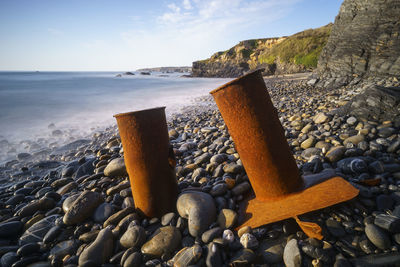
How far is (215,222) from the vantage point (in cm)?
187

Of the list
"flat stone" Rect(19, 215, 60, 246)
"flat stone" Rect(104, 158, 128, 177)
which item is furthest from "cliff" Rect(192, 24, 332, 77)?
"flat stone" Rect(19, 215, 60, 246)

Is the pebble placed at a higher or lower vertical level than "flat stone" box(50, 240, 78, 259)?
higher

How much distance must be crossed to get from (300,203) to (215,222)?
Result: 788mm

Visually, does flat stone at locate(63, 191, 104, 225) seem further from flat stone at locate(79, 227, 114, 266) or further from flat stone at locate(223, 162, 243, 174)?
flat stone at locate(223, 162, 243, 174)

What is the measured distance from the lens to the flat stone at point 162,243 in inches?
65.2

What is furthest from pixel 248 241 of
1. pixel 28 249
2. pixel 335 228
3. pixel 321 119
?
pixel 321 119

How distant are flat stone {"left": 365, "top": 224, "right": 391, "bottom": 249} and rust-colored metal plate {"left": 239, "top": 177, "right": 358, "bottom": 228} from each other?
228 millimetres

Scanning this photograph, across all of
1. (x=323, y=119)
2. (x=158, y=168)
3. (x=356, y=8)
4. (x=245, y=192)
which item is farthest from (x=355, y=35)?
(x=158, y=168)

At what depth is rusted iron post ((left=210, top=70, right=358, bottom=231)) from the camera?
1649 mm

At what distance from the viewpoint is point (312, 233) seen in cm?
144

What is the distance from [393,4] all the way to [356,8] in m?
1.69

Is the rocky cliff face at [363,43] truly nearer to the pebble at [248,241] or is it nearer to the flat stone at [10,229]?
the pebble at [248,241]

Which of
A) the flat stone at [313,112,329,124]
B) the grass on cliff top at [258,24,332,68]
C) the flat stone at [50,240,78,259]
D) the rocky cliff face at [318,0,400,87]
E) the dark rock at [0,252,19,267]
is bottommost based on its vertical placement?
the flat stone at [50,240,78,259]

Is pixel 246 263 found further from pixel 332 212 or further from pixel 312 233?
pixel 332 212
